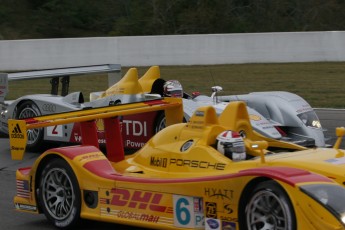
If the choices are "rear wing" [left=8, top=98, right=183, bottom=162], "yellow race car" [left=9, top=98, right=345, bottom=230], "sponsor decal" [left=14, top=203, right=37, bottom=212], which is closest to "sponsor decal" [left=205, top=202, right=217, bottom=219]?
"yellow race car" [left=9, top=98, right=345, bottom=230]

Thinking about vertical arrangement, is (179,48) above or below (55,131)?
above

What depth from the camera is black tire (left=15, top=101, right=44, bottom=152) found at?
39.9 feet

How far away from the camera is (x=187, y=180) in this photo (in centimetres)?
617

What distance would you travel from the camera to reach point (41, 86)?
24250 mm

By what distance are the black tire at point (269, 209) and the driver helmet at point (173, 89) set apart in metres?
6.12

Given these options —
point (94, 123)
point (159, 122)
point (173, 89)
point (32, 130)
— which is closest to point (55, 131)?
point (32, 130)

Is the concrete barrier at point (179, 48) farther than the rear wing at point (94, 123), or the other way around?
the concrete barrier at point (179, 48)

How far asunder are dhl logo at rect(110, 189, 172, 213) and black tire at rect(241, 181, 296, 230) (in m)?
0.80

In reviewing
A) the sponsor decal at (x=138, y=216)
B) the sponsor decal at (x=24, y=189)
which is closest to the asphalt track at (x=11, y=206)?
the sponsor decal at (x=24, y=189)

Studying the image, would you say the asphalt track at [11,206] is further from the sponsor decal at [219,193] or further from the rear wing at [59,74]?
the sponsor decal at [219,193]

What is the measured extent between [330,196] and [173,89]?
6.41 meters

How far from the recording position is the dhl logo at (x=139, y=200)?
20.9ft

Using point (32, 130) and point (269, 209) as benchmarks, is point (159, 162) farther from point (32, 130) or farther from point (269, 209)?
point (32, 130)

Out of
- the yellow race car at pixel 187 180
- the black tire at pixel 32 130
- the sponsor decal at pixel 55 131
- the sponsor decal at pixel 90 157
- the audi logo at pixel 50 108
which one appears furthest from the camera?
the audi logo at pixel 50 108
